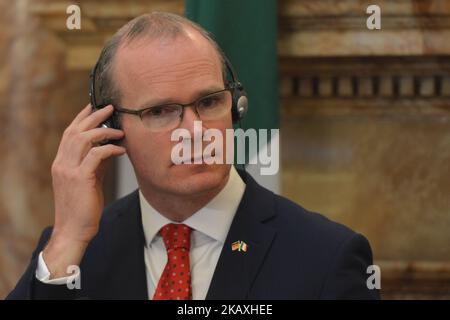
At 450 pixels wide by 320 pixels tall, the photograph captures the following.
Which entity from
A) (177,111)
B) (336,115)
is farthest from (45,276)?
(336,115)

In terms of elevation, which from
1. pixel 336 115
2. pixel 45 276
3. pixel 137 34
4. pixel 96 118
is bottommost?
pixel 45 276

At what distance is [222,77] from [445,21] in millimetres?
906

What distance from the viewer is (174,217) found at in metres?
1.42

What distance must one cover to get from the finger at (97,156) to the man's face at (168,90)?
4 centimetres

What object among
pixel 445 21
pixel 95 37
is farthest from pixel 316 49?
pixel 95 37

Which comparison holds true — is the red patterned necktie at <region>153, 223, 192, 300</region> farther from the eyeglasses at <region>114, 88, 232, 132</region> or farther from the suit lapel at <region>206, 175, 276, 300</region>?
the eyeglasses at <region>114, 88, 232, 132</region>

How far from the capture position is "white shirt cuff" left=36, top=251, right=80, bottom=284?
4.39ft

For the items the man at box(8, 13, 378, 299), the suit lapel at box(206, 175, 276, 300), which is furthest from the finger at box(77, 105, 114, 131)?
the suit lapel at box(206, 175, 276, 300)

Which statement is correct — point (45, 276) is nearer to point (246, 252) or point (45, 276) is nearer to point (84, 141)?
point (84, 141)

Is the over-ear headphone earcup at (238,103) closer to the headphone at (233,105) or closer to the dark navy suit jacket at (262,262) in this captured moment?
the headphone at (233,105)

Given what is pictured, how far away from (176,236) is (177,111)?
23 cm

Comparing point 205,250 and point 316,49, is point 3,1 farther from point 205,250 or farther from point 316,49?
point 205,250

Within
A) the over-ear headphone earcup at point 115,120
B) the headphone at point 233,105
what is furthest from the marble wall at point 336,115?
the over-ear headphone earcup at point 115,120

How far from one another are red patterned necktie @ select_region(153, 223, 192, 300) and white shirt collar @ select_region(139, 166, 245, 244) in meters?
0.02
